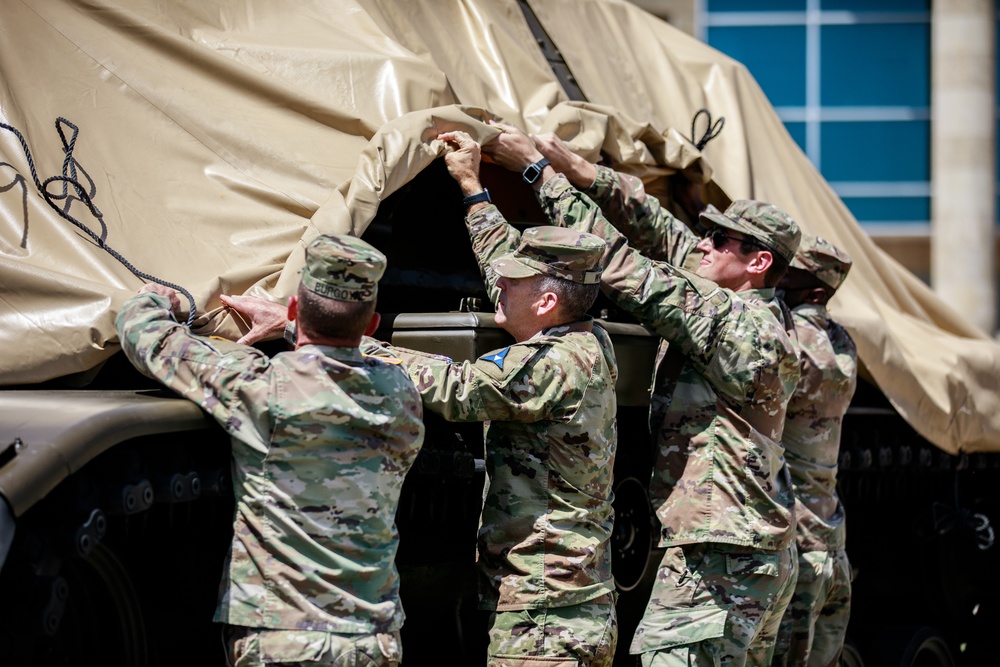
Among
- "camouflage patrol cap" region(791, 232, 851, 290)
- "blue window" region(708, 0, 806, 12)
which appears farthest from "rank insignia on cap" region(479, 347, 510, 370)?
"blue window" region(708, 0, 806, 12)

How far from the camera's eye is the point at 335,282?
11.2 ft

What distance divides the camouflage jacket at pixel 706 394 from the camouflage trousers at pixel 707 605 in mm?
88

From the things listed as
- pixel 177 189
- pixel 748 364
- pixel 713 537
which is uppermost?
pixel 177 189

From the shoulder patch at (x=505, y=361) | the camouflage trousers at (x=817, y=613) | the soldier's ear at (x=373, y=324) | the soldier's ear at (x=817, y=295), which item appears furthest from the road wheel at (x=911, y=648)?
the soldier's ear at (x=373, y=324)

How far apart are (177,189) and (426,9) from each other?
1504mm

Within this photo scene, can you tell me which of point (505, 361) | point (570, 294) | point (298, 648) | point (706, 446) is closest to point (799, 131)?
point (706, 446)

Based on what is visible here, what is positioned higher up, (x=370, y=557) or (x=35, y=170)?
(x=35, y=170)

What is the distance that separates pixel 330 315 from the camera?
3.44 m

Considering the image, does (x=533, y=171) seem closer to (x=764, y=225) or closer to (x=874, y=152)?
(x=764, y=225)

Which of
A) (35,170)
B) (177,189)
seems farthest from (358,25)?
(35,170)

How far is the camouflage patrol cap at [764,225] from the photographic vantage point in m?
4.85

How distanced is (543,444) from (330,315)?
3.10ft

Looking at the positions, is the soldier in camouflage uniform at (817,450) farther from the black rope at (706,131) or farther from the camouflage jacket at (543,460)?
the camouflage jacket at (543,460)

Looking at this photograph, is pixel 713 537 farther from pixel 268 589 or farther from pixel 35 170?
pixel 35 170
